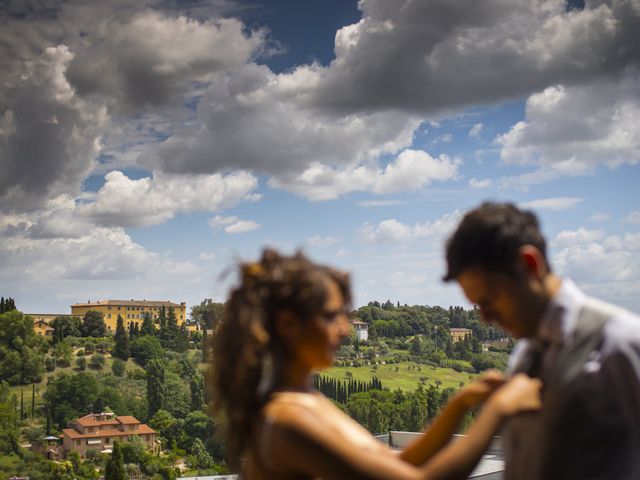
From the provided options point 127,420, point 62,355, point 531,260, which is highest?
point 531,260

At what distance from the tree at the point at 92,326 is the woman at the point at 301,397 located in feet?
358

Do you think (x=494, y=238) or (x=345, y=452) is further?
(x=494, y=238)

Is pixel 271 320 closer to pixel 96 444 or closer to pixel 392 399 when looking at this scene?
pixel 96 444

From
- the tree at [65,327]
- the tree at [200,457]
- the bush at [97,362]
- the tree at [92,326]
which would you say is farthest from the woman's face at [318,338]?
the tree at [92,326]

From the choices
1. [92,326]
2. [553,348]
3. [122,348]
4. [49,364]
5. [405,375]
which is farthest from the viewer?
[92,326]

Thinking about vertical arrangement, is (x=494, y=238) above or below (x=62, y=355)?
above

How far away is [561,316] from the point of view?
53.8 inches

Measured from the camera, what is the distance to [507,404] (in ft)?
4.31

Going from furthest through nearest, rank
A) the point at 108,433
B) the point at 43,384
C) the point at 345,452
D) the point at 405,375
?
the point at 405,375, the point at 43,384, the point at 108,433, the point at 345,452

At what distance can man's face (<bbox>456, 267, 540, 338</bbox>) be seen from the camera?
1.43 meters

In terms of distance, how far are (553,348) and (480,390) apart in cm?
18

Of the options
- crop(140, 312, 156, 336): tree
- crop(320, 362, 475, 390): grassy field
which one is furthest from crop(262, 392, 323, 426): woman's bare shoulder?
crop(140, 312, 156, 336): tree

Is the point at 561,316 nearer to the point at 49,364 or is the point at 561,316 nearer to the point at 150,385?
the point at 150,385

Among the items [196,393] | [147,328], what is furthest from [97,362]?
[196,393]
